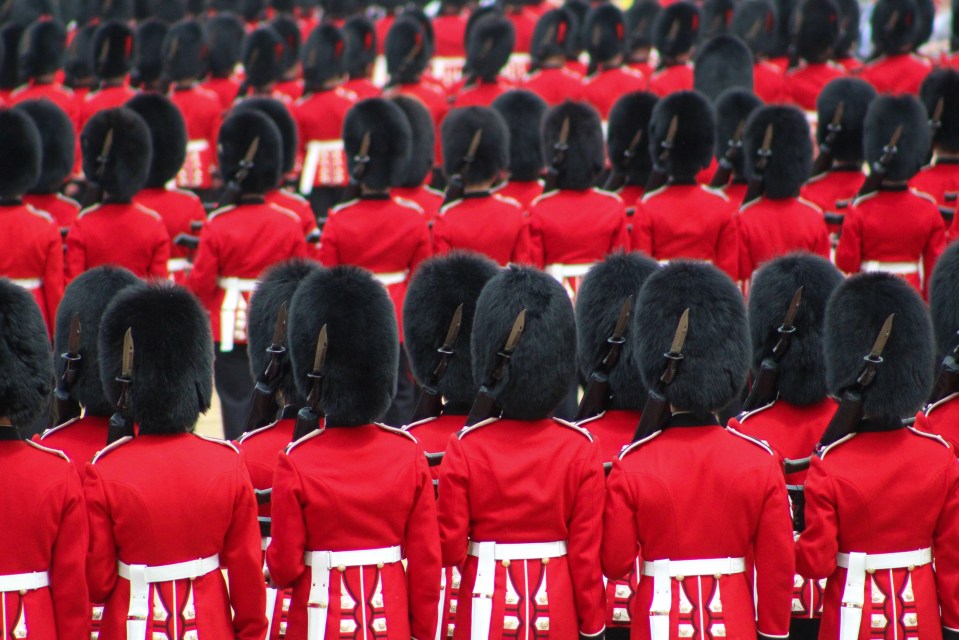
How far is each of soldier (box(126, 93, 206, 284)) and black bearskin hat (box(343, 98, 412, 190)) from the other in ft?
2.61

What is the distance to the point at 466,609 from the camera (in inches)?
117

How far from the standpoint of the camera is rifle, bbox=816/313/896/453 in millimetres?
3033

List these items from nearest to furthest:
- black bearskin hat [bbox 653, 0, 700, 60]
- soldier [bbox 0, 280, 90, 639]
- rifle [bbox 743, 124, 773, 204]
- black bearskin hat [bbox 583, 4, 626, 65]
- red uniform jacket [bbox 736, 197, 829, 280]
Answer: soldier [bbox 0, 280, 90, 639]
red uniform jacket [bbox 736, 197, 829, 280]
rifle [bbox 743, 124, 773, 204]
black bearskin hat [bbox 653, 0, 700, 60]
black bearskin hat [bbox 583, 4, 626, 65]

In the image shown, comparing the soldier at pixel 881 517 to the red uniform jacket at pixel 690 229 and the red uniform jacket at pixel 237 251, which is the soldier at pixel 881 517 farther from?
the red uniform jacket at pixel 237 251

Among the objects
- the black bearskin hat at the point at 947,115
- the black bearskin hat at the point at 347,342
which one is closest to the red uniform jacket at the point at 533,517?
the black bearskin hat at the point at 347,342

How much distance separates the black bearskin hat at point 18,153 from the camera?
5.38 meters

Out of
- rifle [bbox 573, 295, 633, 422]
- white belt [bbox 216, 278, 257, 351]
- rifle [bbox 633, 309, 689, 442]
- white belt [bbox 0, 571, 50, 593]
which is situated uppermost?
rifle [bbox 633, 309, 689, 442]

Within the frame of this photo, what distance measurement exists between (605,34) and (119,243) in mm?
4549

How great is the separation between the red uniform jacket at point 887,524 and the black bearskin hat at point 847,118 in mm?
3474

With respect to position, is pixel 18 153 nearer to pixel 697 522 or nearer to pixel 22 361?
pixel 22 361

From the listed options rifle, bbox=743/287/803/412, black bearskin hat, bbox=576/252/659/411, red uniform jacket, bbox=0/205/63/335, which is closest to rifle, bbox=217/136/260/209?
red uniform jacket, bbox=0/205/63/335

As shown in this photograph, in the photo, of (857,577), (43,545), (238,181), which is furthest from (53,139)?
(857,577)

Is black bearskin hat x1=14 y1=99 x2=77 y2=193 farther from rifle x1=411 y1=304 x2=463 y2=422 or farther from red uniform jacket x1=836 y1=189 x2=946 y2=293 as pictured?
red uniform jacket x1=836 y1=189 x2=946 y2=293

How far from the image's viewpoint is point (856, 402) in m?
3.05
